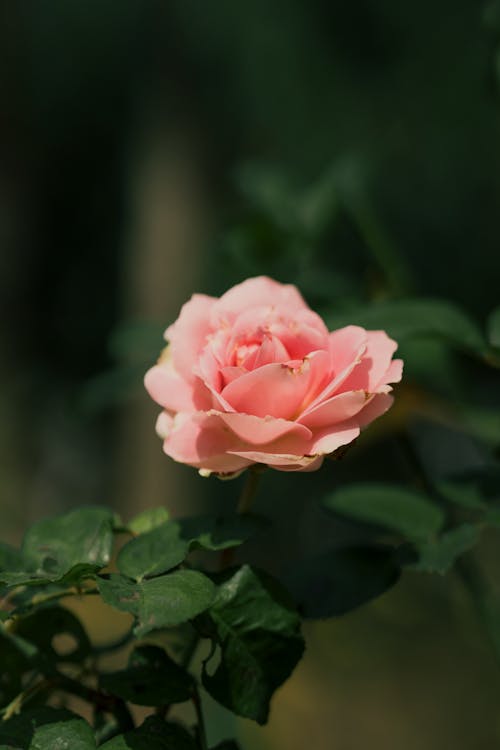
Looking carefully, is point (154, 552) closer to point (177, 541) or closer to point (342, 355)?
point (177, 541)

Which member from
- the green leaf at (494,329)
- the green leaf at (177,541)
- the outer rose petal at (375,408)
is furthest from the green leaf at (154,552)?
the green leaf at (494,329)

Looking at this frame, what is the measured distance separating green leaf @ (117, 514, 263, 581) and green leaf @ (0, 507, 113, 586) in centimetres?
2

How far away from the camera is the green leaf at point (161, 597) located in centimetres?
37

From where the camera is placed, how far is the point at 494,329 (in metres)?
0.52

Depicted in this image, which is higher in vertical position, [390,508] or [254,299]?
[254,299]

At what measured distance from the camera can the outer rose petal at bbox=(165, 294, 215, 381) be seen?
45cm

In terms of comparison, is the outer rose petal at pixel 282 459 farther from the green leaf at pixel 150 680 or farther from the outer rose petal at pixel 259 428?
the green leaf at pixel 150 680

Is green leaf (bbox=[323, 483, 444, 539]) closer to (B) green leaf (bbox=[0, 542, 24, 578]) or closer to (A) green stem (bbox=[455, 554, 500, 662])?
(A) green stem (bbox=[455, 554, 500, 662])

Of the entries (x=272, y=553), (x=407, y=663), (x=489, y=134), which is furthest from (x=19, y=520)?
(x=489, y=134)

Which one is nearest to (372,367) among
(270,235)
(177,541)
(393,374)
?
(393,374)

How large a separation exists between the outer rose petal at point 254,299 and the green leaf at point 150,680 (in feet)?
0.57

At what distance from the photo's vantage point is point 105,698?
46cm

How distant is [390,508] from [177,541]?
188 mm

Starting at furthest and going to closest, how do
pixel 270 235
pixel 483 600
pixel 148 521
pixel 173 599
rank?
pixel 270 235
pixel 483 600
pixel 148 521
pixel 173 599
